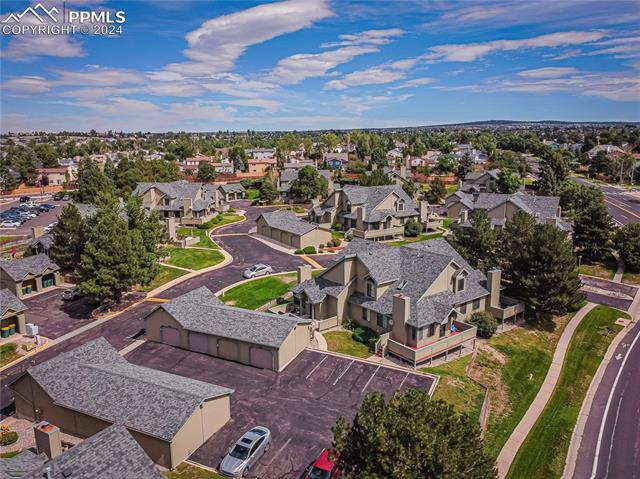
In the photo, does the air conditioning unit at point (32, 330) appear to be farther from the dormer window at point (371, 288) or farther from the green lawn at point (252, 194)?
the green lawn at point (252, 194)

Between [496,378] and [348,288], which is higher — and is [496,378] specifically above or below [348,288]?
below

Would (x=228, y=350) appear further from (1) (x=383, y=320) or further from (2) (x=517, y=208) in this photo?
(2) (x=517, y=208)

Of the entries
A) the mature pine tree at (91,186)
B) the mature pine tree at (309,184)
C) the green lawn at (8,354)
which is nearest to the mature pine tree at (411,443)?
the green lawn at (8,354)

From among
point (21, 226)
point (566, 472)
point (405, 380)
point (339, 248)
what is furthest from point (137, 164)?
point (566, 472)

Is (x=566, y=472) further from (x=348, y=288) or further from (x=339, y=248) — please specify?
(x=339, y=248)

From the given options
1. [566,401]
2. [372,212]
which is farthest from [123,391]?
[372,212]

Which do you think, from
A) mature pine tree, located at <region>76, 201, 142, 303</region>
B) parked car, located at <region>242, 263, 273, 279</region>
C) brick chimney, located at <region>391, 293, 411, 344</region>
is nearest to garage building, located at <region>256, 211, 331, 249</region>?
parked car, located at <region>242, 263, 273, 279</region>
